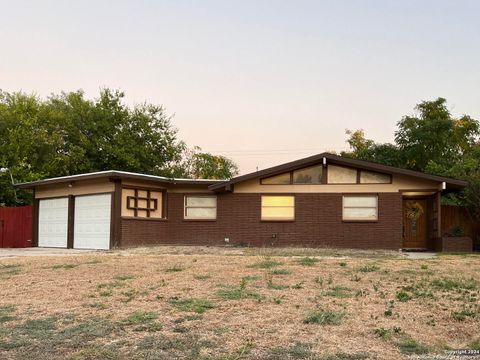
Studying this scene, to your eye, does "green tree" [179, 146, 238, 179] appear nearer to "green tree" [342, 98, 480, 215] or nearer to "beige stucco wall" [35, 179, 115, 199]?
"green tree" [342, 98, 480, 215]

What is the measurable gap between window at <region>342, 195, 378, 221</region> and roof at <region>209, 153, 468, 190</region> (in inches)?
46.4

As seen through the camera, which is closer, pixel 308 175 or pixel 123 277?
pixel 123 277

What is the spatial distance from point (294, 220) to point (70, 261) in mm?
9921

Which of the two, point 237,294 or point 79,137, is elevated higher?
point 79,137

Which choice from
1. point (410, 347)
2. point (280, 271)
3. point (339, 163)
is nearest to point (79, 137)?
point (339, 163)

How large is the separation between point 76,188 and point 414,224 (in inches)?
556

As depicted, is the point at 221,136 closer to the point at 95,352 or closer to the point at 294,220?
the point at 294,220

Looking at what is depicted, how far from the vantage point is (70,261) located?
559 inches

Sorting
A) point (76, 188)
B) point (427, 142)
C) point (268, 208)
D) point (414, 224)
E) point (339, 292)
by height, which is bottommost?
point (339, 292)

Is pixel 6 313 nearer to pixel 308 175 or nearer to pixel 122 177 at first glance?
pixel 122 177

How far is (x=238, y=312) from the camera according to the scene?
7.44 m

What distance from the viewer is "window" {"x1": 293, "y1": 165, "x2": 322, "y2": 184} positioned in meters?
21.6

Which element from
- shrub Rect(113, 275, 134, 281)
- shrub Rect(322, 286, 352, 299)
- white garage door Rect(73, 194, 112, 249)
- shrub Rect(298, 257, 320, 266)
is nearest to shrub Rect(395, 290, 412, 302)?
shrub Rect(322, 286, 352, 299)

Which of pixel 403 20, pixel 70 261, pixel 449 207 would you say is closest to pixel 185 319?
pixel 70 261
